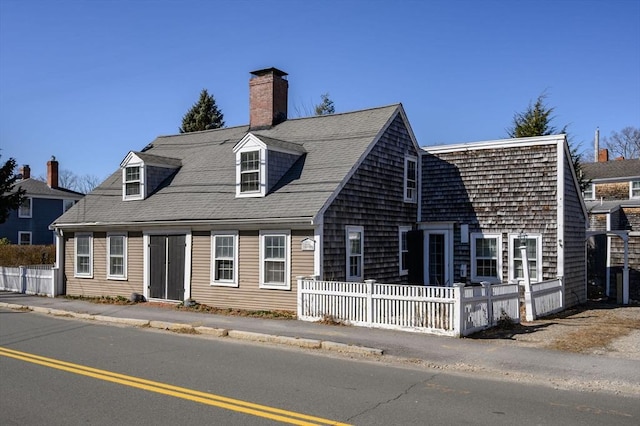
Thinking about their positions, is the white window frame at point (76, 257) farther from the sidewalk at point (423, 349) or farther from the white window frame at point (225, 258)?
the white window frame at point (225, 258)

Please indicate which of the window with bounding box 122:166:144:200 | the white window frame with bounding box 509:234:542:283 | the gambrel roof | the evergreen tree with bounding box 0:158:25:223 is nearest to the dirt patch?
the white window frame with bounding box 509:234:542:283

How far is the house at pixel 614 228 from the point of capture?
23062mm

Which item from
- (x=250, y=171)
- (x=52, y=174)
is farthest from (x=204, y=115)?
(x=250, y=171)

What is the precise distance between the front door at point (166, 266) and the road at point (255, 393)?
7.55 meters

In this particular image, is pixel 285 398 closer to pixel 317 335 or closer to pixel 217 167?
pixel 317 335

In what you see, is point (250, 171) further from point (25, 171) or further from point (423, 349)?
point (25, 171)

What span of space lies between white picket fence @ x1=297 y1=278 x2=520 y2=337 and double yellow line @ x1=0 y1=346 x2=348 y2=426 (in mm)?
6642

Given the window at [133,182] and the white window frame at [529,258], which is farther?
the window at [133,182]

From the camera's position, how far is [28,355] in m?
11.1

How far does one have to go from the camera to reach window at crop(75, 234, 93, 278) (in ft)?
72.7

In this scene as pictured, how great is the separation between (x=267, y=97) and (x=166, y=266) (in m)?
8.30

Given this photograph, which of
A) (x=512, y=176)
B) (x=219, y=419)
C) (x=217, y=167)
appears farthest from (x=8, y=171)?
(x=219, y=419)

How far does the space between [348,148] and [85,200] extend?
11.9 m

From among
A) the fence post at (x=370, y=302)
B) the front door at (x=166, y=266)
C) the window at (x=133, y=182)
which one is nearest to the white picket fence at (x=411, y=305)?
the fence post at (x=370, y=302)
